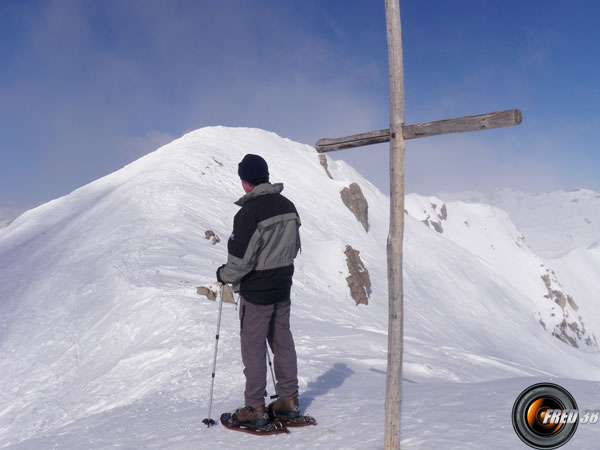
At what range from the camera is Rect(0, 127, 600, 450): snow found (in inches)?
209

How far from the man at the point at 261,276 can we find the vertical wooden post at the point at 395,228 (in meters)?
1.47

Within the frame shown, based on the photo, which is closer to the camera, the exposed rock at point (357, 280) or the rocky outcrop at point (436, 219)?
the exposed rock at point (357, 280)

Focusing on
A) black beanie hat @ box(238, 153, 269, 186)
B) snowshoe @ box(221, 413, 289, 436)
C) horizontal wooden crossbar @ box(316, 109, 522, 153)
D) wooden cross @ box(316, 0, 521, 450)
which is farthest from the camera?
black beanie hat @ box(238, 153, 269, 186)

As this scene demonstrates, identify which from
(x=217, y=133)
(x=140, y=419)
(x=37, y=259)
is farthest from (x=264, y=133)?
(x=140, y=419)

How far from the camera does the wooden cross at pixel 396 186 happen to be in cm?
A: 425

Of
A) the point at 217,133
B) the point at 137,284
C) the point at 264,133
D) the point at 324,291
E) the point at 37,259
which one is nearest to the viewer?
the point at 137,284

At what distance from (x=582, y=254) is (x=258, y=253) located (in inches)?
6068

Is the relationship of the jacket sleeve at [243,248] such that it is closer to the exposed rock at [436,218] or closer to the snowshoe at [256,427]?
the snowshoe at [256,427]

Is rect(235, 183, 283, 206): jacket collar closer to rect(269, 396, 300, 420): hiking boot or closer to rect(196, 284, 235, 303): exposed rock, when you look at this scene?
rect(269, 396, 300, 420): hiking boot

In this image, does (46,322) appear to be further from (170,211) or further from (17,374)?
(170,211)

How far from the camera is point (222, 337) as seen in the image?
10219mm

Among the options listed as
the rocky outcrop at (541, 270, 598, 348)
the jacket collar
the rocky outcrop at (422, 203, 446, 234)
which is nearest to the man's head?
the jacket collar

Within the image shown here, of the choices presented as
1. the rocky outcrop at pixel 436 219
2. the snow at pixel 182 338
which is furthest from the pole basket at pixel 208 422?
the rocky outcrop at pixel 436 219

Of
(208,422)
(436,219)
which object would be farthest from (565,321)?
(208,422)
